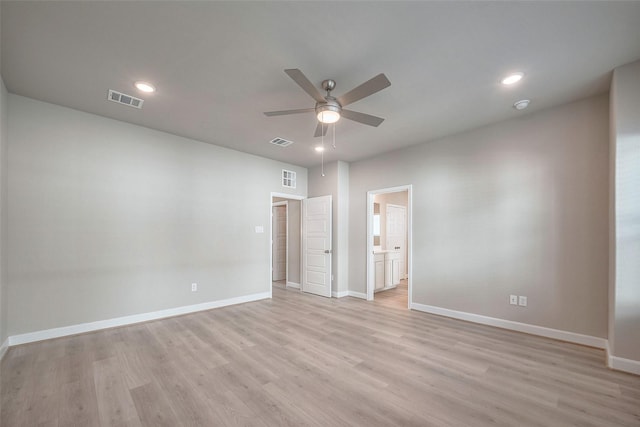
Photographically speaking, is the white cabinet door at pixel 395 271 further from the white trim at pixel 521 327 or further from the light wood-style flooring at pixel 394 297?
the white trim at pixel 521 327

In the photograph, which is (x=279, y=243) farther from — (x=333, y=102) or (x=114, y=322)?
(x=333, y=102)

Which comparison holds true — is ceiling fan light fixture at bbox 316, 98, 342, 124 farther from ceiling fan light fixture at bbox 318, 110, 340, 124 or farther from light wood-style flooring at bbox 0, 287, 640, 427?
light wood-style flooring at bbox 0, 287, 640, 427

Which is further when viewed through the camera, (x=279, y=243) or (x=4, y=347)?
(x=279, y=243)

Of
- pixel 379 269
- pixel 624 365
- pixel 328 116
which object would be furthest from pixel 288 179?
pixel 624 365

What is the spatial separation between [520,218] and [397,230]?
13.2 ft

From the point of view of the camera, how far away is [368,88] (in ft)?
7.30

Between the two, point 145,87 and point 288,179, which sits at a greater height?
point 145,87

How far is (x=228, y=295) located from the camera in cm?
494

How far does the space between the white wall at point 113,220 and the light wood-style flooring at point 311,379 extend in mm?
551

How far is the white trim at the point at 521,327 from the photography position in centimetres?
311

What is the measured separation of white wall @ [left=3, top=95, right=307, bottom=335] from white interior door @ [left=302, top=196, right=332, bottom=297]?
1420mm

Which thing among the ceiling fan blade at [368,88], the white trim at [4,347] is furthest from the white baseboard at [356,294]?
the white trim at [4,347]

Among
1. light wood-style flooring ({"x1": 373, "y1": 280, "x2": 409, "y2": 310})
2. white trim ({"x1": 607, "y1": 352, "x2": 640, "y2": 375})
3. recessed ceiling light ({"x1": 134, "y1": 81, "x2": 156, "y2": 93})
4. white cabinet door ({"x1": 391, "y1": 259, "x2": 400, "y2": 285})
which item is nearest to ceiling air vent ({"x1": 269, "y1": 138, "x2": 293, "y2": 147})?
recessed ceiling light ({"x1": 134, "y1": 81, "x2": 156, "y2": 93})

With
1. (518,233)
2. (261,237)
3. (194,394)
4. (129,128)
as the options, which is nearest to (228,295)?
(261,237)
